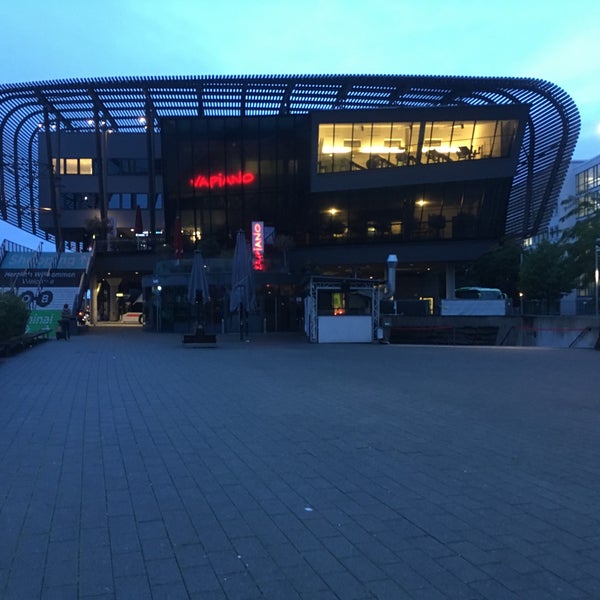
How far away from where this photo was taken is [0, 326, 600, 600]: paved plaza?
3484 millimetres

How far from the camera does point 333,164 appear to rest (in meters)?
43.7

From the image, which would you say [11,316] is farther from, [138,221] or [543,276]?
[138,221]

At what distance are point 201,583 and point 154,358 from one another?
1430cm

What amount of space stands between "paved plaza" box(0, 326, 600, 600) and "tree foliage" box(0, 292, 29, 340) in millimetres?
6414

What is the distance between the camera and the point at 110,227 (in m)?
52.3

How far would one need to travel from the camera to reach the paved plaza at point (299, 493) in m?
3.48

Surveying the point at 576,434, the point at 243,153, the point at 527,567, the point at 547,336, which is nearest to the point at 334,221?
the point at 243,153

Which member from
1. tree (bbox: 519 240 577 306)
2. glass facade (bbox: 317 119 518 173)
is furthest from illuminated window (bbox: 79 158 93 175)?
tree (bbox: 519 240 577 306)

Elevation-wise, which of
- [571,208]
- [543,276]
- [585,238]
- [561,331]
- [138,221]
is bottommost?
[561,331]

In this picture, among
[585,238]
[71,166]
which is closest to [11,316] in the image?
[585,238]

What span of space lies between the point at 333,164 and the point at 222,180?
1039 centimetres

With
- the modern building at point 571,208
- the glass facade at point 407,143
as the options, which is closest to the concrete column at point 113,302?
the glass facade at point 407,143

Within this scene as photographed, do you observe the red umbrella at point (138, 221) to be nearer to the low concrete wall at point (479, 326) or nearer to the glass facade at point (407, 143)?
the glass facade at point (407, 143)

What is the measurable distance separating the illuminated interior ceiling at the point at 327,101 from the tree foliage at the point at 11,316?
94.0 ft
